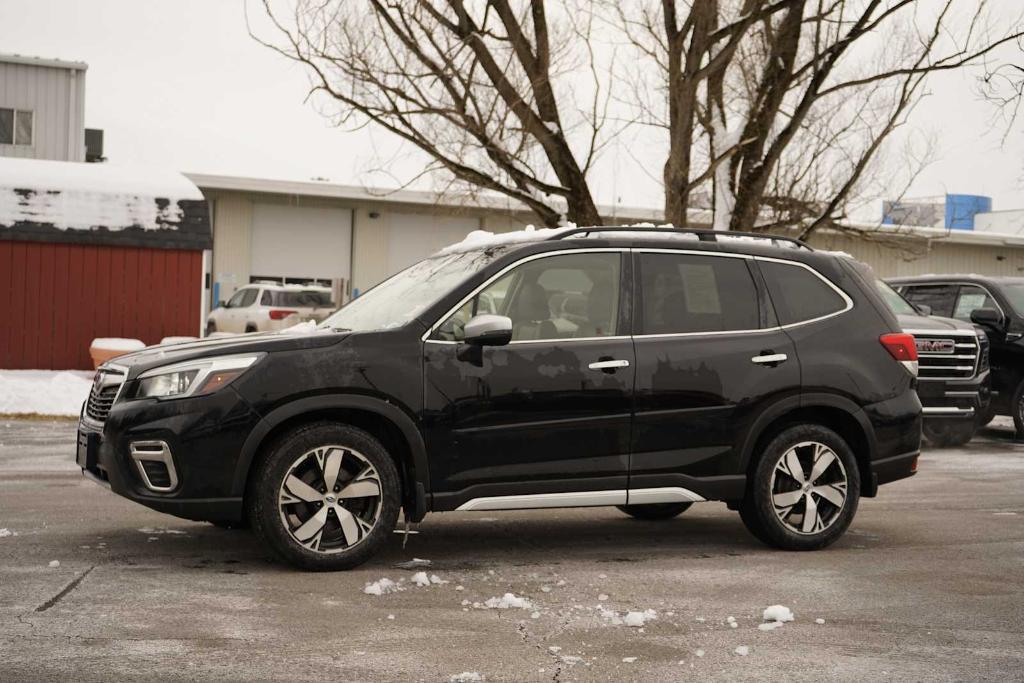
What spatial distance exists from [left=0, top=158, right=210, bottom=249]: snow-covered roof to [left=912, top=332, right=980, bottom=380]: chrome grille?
40.8 ft

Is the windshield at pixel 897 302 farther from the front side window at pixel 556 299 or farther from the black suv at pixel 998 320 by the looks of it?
the front side window at pixel 556 299

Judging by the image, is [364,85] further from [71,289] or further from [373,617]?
[373,617]

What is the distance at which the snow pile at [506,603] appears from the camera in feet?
18.7

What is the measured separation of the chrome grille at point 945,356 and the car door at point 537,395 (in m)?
7.70

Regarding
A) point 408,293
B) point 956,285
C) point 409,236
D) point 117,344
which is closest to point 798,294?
point 408,293

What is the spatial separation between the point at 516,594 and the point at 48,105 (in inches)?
1224

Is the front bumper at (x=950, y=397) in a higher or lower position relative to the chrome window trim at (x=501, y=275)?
lower

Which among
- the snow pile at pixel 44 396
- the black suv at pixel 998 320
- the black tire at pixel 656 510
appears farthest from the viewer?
the snow pile at pixel 44 396

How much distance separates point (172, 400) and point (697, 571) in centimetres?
301

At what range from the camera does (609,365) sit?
669 cm

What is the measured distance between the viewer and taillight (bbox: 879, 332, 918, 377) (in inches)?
291

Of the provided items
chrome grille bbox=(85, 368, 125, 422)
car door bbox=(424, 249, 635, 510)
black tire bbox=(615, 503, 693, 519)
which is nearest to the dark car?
black tire bbox=(615, 503, 693, 519)

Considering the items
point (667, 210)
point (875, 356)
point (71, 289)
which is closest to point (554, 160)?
point (667, 210)

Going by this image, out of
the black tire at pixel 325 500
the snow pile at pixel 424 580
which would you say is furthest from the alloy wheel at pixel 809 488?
the black tire at pixel 325 500
